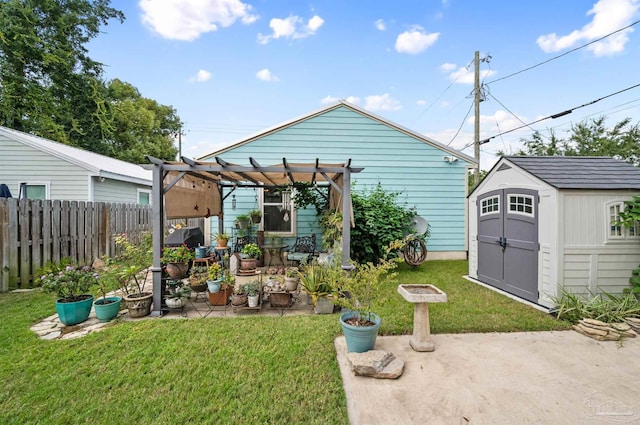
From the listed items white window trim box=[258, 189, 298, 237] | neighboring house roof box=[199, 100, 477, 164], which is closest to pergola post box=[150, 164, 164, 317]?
neighboring house roof box=[199, 100, 477, 164]

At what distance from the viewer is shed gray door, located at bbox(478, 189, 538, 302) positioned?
4.50 m

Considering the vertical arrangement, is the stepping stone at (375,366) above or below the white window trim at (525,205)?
below

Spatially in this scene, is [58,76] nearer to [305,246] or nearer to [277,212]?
[277,212]

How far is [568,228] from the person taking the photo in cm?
407

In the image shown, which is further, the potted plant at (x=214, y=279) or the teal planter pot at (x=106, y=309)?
the potted plant at (x=214, y=279)

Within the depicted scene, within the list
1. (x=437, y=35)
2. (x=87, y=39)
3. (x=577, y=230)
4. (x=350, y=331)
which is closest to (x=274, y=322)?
(x=350, y=331)

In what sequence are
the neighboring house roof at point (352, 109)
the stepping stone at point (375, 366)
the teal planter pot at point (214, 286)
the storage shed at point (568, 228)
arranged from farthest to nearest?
1. the neighboring house roof at point (352, 109)
2. the teal planter pot at point (214, 286)
3. the storage shed at point (568, 228)
4. the stepping stone at point (375, 366)

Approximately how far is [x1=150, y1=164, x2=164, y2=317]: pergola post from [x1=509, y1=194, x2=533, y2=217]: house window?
19.2ft

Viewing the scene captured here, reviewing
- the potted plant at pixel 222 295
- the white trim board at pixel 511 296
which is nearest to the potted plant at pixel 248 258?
the potted plant at pixel 222 295

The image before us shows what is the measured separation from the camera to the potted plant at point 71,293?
3.60 m

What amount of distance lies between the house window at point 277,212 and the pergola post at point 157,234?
3.88 m

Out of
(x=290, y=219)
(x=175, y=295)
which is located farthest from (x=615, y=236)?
(x=175, y=295)

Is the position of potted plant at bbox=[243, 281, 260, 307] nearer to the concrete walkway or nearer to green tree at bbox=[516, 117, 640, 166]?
the concrete walkway

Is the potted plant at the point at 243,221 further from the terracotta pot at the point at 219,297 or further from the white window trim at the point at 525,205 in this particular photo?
the white window trim at the point at 525,205
